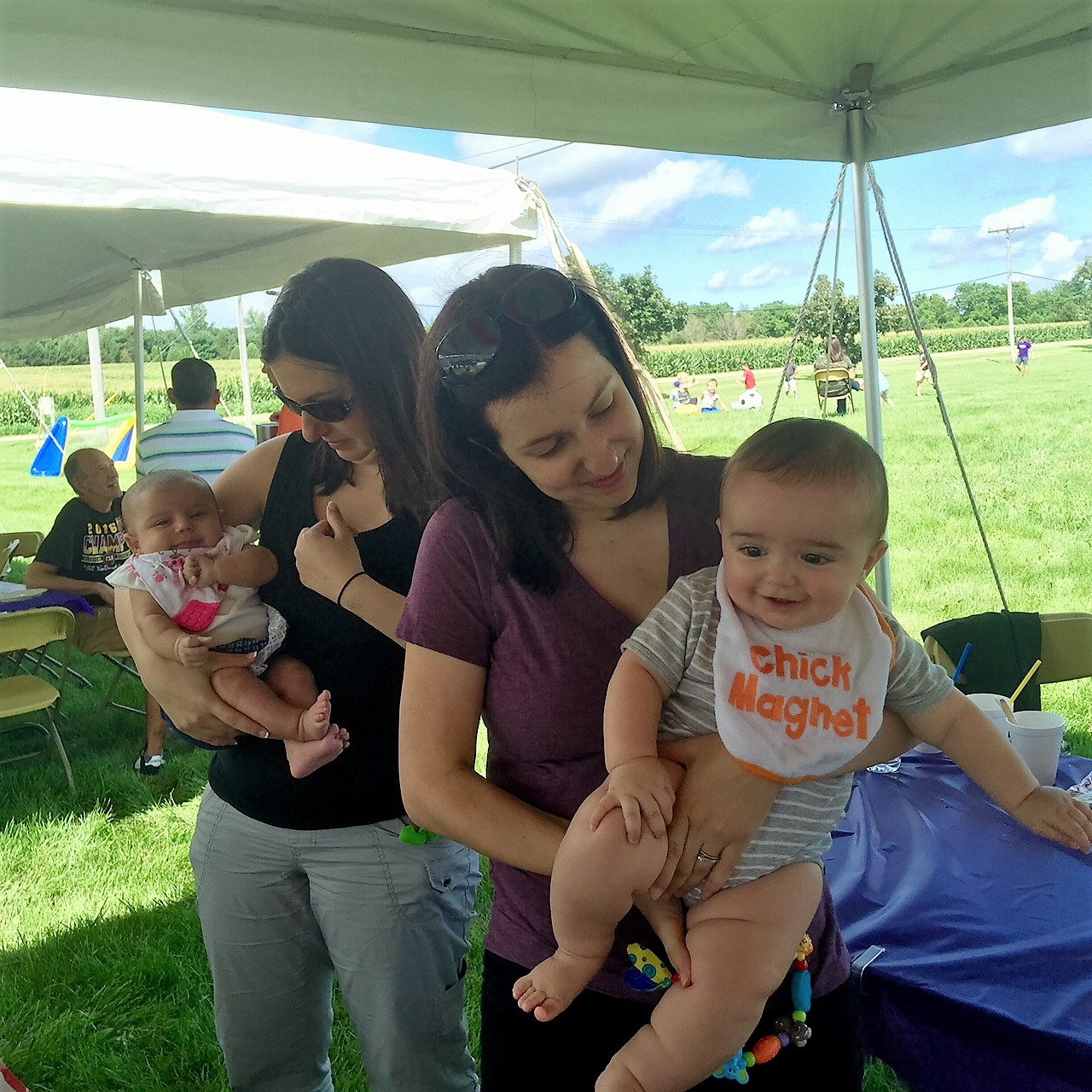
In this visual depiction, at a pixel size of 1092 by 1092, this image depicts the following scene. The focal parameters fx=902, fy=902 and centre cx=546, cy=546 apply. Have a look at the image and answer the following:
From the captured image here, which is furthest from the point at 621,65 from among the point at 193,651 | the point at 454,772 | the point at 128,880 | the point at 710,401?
the point at 710,401

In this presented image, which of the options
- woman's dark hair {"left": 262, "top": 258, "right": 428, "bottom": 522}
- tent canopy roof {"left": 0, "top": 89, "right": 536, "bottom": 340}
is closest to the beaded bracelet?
woman's dark hair {"left": 262, "top": 258, "right": 428, "bottom": 522}

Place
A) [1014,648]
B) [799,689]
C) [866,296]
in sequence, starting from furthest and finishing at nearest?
[866,296] → [1014,648] → [799,689]

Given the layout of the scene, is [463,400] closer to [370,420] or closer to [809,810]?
[370,420]

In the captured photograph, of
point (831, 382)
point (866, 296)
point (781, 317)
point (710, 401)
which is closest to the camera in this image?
point (866, 296)

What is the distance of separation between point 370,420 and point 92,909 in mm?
2797

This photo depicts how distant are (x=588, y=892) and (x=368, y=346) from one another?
3.05 feet

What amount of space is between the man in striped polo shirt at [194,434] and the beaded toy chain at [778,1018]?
4529 mm

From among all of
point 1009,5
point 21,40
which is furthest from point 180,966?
point 1009,5

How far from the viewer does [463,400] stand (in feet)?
3.80

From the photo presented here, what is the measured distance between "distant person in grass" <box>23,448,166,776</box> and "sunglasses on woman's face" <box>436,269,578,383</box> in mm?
4797

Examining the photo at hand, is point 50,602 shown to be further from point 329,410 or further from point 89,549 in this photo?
point 329,410

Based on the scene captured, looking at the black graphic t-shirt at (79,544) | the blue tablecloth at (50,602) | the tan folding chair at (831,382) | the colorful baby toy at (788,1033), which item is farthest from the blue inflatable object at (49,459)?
the colorful baby toy at (788,1033)

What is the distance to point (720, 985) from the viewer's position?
103cm

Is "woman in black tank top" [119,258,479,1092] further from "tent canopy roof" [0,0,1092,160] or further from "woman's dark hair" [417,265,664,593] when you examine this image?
"tent canopy roof" [0,0,1092,160]
